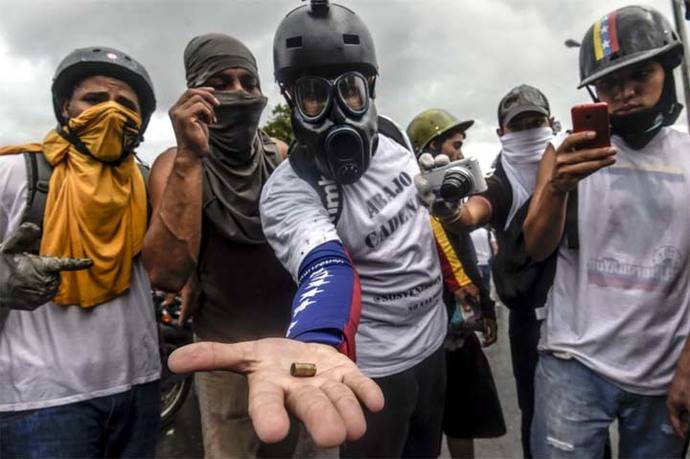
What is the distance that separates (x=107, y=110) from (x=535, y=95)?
89.3 inches

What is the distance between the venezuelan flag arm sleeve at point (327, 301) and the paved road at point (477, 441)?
265cm

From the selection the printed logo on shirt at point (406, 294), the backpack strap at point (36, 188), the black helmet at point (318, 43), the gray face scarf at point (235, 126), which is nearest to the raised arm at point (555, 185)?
the printed logo on shirt at point (406, 294)

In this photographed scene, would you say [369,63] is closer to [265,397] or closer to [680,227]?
[680,227]

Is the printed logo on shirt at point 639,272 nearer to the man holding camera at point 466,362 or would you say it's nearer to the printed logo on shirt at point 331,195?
the man holding camera at point 466,362

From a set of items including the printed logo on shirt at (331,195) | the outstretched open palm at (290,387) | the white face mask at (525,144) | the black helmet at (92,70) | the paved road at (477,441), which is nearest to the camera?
the outstretched open palm at (290,387)

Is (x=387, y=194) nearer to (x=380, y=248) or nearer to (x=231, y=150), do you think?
(x=380, y=248)

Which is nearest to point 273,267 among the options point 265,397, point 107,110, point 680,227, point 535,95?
point 107,110

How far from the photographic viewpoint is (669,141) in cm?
207

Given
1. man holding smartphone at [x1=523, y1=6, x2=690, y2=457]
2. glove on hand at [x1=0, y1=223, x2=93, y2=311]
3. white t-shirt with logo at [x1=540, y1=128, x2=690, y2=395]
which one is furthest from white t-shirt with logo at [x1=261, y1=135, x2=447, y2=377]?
glove on hand at [x1=0, y1=223, x2=93, y2=311]

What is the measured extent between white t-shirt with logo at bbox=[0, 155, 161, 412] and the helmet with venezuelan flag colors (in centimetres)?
197

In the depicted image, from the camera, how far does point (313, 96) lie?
2.04 metres

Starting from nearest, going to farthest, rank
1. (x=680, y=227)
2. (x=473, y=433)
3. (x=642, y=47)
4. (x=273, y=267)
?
1. (x=680, y=227)
2. (x=642, y=47)
3. (x=273, y=267)
4. (x=473, y=433)

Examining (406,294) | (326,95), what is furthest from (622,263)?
(326,95)

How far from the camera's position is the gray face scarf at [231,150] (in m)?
2.29
